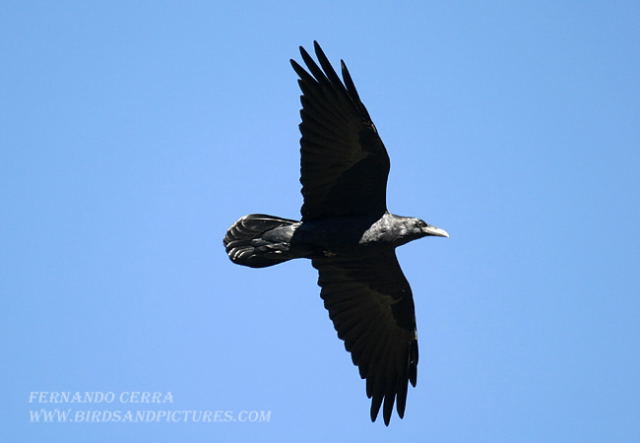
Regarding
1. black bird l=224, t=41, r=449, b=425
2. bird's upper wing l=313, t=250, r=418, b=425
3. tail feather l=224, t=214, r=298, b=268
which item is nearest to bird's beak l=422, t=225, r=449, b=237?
black bird l=224, t=41, r=449, b=425

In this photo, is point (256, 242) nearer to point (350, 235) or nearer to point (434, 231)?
point (350, 235)

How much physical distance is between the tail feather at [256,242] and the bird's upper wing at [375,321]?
38.1 inches

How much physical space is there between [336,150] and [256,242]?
1.37 meters

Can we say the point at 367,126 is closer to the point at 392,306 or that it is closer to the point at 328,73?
the point at 328,73

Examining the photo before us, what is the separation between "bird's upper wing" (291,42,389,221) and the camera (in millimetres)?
9625

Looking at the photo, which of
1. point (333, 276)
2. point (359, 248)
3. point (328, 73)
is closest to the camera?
point (328, 73)

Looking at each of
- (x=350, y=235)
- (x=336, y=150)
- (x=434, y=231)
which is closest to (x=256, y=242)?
(x=350, y=235)

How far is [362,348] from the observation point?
11.2 metres

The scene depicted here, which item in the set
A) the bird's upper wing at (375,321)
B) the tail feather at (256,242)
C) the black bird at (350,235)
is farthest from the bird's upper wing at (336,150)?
the bird's upper wing at (375,321)

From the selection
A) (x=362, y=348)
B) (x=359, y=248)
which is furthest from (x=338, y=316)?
(x=359, y=248)

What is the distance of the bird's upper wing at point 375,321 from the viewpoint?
11008 millimetres

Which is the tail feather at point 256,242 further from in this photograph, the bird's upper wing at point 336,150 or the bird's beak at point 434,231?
the bird's beak at point 434,231

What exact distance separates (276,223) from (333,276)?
47.1 inches

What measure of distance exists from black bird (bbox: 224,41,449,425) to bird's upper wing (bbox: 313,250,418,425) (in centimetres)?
1
